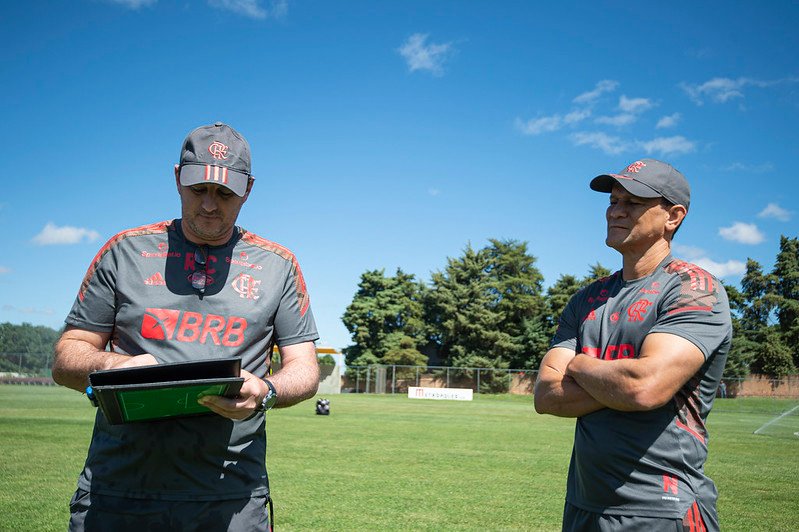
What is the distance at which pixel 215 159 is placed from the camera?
2686 millimetres

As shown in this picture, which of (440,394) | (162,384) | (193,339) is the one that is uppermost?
(193,339)

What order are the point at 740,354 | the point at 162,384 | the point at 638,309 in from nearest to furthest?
the point at 162,384
the point at 638,309
the point at 740,354

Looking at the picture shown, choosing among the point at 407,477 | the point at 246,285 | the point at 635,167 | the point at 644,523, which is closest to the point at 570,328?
the point at 635,167

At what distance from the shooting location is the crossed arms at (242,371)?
7.48ft

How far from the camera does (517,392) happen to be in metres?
56.8

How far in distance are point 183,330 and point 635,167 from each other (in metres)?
2.27

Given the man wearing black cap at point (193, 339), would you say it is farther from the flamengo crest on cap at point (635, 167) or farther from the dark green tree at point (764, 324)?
the dark green tree at point (764, 324)

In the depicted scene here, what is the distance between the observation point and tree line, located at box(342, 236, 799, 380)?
Answer: 63438mm

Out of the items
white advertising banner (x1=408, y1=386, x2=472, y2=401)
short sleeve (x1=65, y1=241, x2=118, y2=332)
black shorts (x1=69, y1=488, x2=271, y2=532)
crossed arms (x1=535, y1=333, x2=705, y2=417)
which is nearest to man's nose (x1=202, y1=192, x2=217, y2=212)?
short sleeve (x1=65, y1=241, x2=118, y2=332)

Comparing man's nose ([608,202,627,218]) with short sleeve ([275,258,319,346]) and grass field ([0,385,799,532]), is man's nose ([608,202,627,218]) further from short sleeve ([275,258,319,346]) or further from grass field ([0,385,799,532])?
grass field ([0,385,799,532])

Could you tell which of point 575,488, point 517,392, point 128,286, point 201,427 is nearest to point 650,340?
point 575,488

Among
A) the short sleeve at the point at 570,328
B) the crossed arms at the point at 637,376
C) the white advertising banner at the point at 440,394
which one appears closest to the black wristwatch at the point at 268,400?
the crossed arms at the point at 637,376

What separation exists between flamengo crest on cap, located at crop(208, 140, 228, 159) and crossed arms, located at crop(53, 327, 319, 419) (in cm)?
86

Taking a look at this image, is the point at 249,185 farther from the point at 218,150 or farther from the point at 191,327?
the point at 191,327
